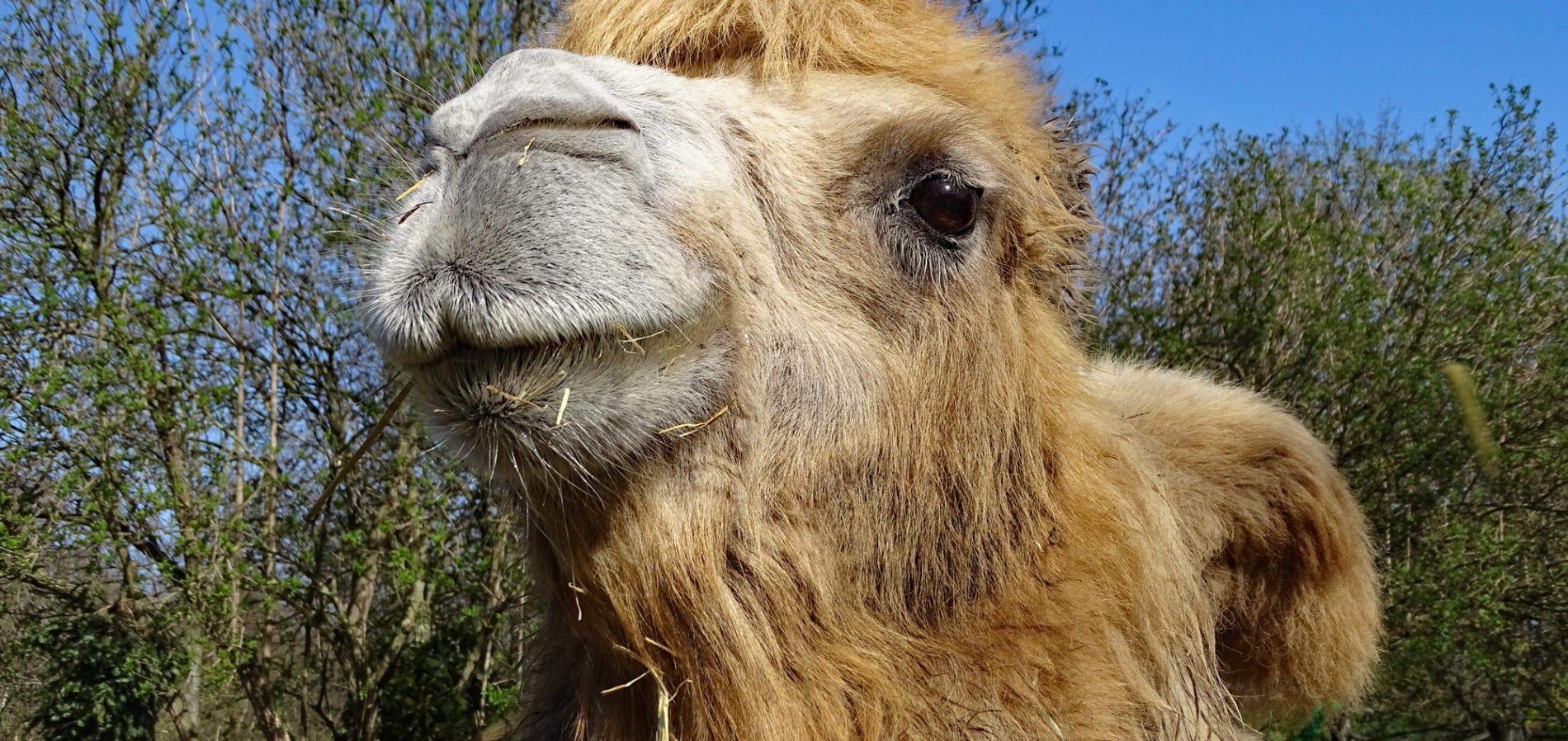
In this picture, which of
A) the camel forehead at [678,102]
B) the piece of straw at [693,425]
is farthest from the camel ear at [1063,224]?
the piece of straw at [693,425]

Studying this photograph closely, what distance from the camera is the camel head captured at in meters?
1.69

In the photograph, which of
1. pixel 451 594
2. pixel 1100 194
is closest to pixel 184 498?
pixel 451 594

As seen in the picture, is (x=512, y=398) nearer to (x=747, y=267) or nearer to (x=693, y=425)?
(x=693, y=425)

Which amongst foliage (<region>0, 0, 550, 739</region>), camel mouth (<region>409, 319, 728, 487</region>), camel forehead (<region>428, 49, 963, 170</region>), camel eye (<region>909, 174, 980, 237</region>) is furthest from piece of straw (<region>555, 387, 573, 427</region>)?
foliage (<region>0, 0, 550, 739</region>)

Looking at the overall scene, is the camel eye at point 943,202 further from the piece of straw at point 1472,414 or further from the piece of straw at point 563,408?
the piece of straw at point 1472,414

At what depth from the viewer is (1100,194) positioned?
898cm

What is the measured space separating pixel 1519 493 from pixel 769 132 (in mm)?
8768

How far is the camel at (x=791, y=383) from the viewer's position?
67.5 inches

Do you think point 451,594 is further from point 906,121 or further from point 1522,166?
point 1522,166

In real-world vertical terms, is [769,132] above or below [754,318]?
above

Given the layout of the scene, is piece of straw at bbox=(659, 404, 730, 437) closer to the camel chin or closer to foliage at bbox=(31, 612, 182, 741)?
the camel chin

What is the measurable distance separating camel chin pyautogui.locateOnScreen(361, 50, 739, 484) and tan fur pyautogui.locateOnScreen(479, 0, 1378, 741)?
0.09 meters

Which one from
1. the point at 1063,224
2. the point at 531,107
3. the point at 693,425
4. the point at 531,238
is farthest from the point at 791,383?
the point at 1063,224

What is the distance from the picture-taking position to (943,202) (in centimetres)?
215
